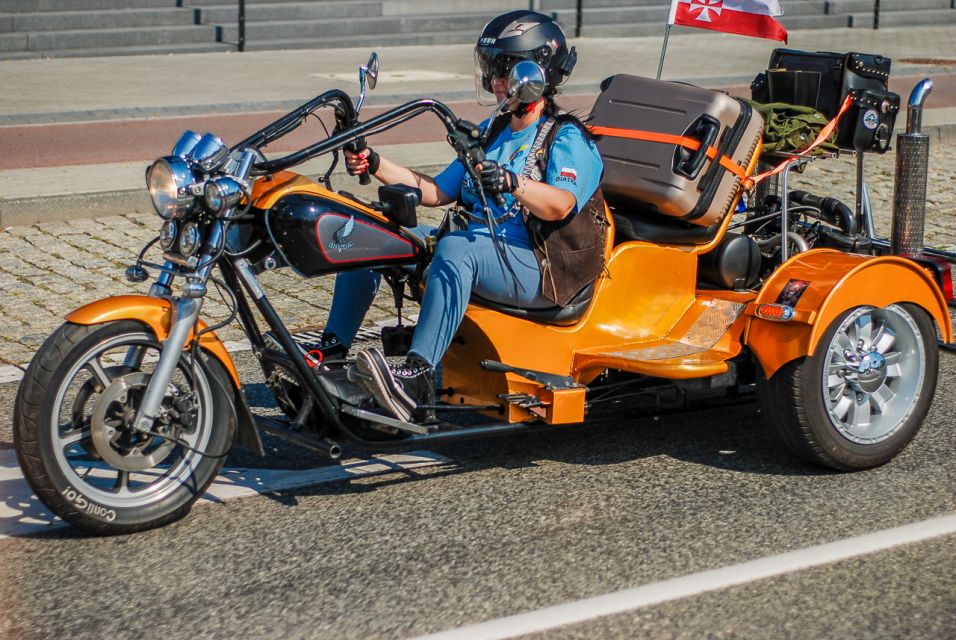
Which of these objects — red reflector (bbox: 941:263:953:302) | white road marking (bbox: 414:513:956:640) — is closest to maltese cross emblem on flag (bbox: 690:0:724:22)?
red reflector (bbox: 941:263:953:302)

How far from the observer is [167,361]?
13.0 ft

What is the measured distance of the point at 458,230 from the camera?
4531 mm

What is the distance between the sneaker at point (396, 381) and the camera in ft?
13.9

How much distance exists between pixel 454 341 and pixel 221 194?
43.9 inches

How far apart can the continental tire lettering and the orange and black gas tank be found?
921mm

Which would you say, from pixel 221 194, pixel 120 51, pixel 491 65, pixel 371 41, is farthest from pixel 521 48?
pixel 371 41

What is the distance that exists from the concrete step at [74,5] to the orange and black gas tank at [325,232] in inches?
529

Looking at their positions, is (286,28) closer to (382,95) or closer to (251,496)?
(382,95)

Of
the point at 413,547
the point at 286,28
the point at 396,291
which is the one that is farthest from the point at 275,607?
the point at 286,28

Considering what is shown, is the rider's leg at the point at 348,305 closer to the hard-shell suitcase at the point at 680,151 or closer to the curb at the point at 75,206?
the hard-shell suitcase at the point at 680,151

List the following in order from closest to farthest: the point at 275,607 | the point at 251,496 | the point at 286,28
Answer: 1. the point at 275,607
2. the point at 251,496
3. the point at 286,28

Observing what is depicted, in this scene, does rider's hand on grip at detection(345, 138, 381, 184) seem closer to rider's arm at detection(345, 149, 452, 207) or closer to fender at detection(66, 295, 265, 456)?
rider's arm at detection(345, 149, 452, 207)

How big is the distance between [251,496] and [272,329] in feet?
2.13

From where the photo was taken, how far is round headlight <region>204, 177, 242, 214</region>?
12.7 ft
